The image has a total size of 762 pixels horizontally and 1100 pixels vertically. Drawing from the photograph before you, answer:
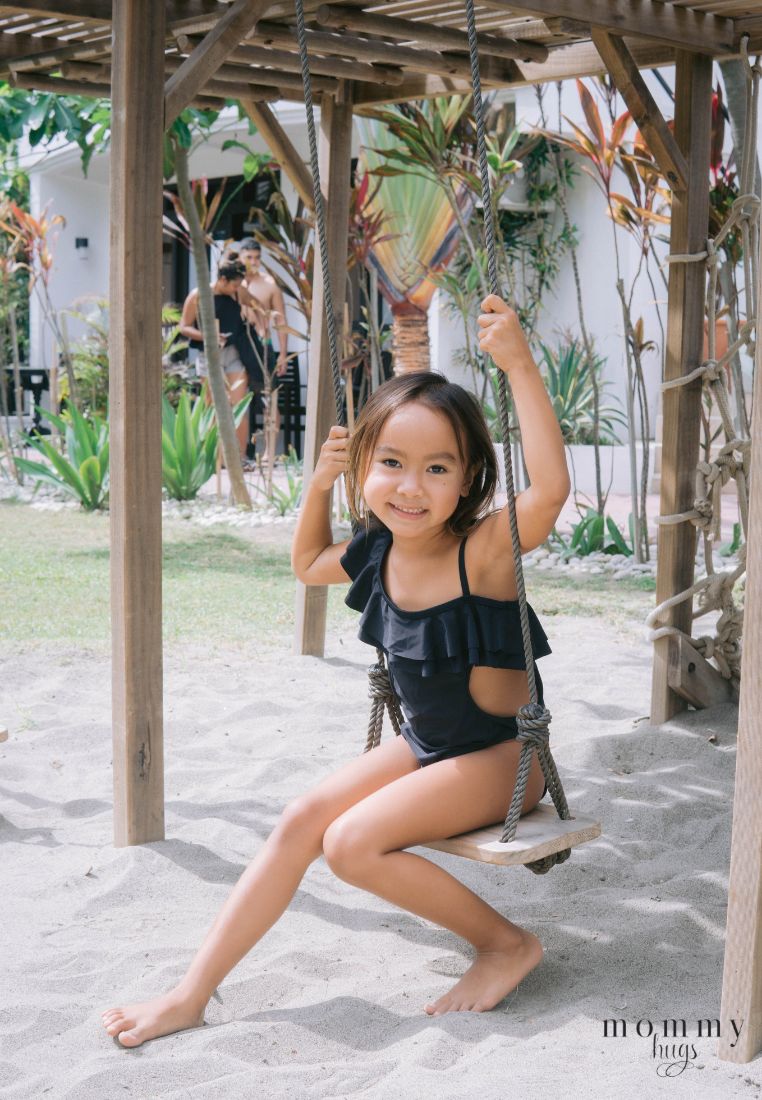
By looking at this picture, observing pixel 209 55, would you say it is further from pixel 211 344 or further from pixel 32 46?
pixel 211 344

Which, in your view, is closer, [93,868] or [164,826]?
[93,868]

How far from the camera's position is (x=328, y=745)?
4.16 meters

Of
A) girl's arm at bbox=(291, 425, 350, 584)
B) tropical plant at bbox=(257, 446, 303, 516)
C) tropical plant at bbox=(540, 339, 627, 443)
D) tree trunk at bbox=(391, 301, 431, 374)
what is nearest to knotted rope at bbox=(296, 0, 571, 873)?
girl's arm at bbox=(291, 425, 350, 584)

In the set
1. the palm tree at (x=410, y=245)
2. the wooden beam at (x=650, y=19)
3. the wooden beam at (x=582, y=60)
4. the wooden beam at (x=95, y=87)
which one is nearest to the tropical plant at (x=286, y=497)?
the palm tree at (x=410, y=245)

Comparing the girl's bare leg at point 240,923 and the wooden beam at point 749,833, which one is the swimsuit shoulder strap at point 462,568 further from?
the wooden beam at point 749,833

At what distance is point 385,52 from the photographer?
4.48 m

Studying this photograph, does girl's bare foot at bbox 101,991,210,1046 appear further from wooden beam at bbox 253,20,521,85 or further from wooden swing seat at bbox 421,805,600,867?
wooden beam at bbox 253,20,521,85

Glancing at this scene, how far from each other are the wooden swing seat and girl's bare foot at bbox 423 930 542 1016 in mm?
258

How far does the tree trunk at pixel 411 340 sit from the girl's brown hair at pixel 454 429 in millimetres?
7317

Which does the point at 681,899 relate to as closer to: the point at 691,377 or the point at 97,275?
the point at 691,377

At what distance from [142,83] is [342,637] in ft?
10.4

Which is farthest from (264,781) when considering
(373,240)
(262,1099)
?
(373,240)

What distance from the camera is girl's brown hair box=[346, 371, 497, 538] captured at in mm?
2488

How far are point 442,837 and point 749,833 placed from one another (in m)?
0.61
